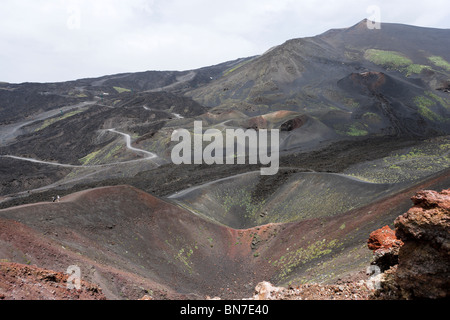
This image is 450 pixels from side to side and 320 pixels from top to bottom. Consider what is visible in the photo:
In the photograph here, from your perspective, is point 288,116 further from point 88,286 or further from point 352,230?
point 88,286

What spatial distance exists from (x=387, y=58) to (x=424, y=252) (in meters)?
118

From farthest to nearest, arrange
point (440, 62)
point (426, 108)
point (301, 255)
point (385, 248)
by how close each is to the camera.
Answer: point (440, 62)
point (426, 108)
point (301, 255)
point (385, 248)

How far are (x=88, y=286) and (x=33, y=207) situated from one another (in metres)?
11.0

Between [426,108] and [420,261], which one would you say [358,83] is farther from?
[420,261]

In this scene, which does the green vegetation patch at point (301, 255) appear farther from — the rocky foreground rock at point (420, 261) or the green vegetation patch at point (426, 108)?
the green vegetation patch at point (426, 108)

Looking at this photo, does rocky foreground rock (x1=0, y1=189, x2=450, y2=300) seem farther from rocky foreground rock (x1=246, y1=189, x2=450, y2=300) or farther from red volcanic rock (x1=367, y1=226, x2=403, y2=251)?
red volcanic rock (x1=367, y1=226, x2=403, y2=251)

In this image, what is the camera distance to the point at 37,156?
6838 centimetres

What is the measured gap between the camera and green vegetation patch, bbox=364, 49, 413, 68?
101 m

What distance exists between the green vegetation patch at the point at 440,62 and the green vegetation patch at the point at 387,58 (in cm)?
914

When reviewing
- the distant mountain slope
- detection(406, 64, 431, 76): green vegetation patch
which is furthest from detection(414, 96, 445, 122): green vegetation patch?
detection(406, 64, 431, 76): green vegetation patch

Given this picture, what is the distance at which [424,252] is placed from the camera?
7410 millimetres

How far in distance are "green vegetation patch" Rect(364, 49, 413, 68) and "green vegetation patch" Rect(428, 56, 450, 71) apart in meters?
9.14

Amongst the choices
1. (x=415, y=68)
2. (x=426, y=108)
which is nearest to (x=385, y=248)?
(x=426, y=108)
